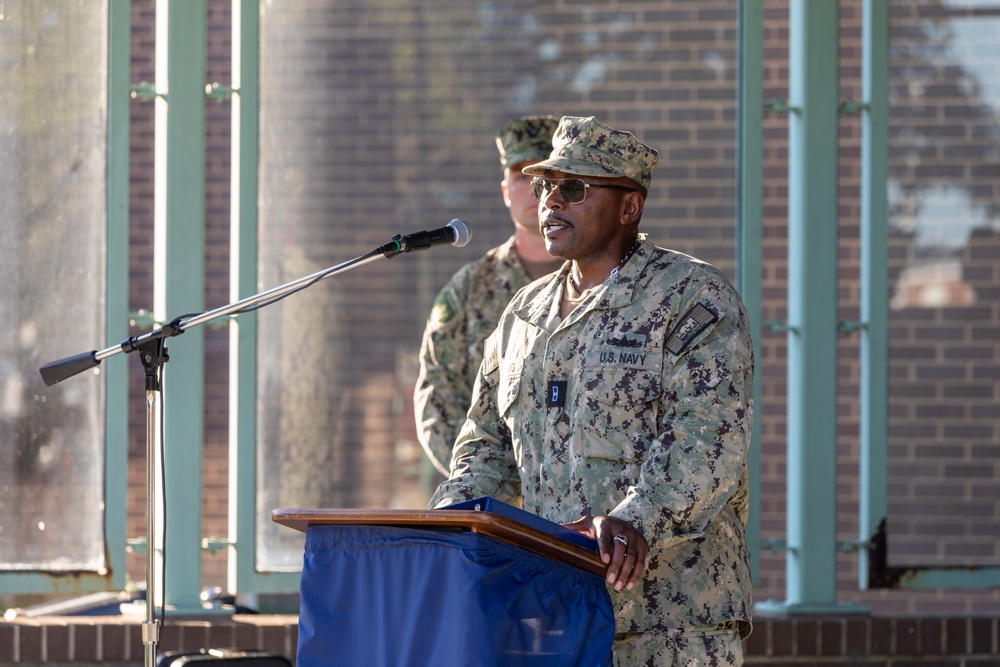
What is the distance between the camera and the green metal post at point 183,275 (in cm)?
485

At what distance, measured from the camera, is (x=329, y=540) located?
2.59m

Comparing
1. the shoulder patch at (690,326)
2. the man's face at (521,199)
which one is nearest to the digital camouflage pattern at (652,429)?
the shoulder patch at (690,326)

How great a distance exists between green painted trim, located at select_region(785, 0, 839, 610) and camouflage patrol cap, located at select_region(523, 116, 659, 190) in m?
2.05

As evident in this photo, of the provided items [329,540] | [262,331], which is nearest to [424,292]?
[262,331]

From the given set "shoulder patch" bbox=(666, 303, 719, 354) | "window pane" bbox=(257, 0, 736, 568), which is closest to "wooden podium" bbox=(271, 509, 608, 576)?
"shoulder patch" bbox=(666, 303, 719, 354)

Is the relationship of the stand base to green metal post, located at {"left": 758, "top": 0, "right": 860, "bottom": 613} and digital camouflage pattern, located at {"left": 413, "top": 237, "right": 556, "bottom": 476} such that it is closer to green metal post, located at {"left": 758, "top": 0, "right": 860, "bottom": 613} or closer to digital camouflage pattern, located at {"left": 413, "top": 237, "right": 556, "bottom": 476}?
green metal post, located at {"left": 758, "top": 0, "right": 860, "bottom": 613}

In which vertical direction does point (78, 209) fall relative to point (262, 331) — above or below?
above

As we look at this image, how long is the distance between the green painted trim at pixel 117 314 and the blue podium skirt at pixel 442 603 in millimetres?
2435

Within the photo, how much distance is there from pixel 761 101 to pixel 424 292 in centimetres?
140

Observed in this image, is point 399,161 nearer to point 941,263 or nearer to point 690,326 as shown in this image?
point 941,263

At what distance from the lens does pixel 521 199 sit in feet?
13.9

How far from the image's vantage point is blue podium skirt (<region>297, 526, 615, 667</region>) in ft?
7.91

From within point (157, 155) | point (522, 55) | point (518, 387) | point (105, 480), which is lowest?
point (105, 480)

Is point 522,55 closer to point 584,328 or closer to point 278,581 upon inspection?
point 278,581
